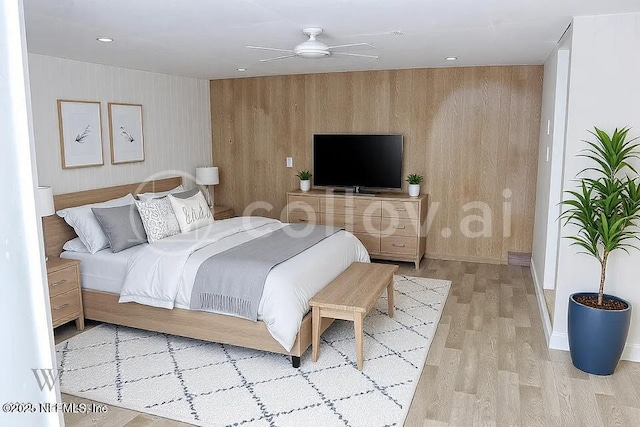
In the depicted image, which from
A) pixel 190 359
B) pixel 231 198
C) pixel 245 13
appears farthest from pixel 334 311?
pixel 231 198

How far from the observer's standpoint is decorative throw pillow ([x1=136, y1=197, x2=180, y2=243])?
4504 mm

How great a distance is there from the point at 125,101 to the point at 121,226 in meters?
1.72

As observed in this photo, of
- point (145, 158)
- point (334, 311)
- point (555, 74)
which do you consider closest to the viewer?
point (334, 311)

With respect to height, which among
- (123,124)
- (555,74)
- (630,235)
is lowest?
(630,235)

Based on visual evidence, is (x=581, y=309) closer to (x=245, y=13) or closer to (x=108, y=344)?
(x=245, y=13)

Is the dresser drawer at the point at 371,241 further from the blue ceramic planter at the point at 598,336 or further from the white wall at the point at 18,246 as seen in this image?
the white wall at the point at 18,246

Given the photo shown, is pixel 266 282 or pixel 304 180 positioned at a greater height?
pixel 304 180

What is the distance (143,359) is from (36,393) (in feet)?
6.48

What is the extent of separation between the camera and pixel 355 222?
6.14 m

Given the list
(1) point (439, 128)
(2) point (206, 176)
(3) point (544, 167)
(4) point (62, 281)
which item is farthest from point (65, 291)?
(3) point (544, 167)

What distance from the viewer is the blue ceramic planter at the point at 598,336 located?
3.20m

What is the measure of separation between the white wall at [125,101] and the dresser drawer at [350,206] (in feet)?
6.16

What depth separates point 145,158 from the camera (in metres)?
5.78

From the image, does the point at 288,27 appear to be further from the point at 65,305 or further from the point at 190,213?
the point at 65,305
